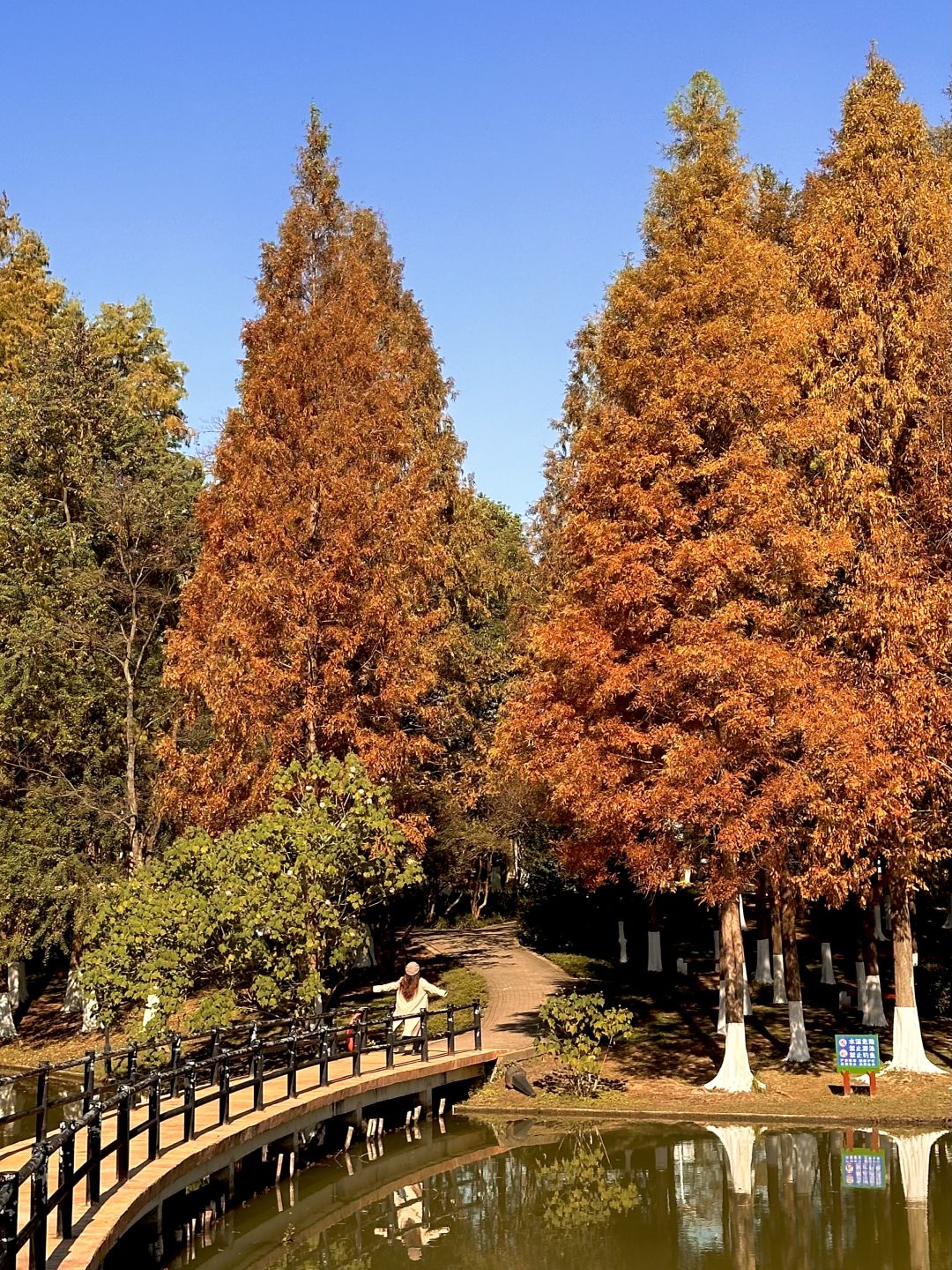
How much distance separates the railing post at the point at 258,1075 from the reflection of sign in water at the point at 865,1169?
23.2 ft

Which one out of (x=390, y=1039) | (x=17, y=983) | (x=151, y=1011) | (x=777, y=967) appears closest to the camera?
(x=390, y=1039)

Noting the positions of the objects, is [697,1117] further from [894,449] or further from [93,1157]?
[894,449]

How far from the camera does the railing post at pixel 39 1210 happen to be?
9.41 meters

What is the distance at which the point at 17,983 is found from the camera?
108 ft

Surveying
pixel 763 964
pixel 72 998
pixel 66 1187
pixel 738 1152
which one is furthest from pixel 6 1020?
pixel 66 1187

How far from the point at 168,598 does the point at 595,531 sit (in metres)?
15.0

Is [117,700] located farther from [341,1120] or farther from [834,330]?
[834,330]

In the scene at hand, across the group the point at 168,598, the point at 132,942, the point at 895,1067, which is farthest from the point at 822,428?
the point at 168,598

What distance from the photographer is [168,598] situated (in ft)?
106

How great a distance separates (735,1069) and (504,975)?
14.3 metres

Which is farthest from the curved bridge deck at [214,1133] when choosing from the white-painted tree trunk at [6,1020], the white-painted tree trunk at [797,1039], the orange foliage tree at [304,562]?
the white-painted tree trunk at [6,1020]

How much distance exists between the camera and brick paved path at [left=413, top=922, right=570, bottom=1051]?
26.0 m

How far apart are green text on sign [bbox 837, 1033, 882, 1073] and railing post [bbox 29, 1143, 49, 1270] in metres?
13.3

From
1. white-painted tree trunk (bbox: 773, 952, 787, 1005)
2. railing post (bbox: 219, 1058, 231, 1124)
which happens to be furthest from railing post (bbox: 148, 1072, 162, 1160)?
white-painted tree trunk (bbox: 773, 952, 787, 1005)
